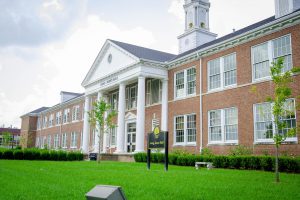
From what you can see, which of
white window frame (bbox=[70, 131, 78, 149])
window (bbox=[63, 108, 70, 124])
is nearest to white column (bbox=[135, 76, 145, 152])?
white window frame (bbox=[70, 131, 78, 149])

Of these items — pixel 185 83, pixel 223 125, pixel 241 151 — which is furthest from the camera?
pixel 185 83

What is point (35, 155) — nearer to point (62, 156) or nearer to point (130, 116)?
point (62, 156)

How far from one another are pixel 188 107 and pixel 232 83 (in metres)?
4.44

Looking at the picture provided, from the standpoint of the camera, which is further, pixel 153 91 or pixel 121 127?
pixel 153 91

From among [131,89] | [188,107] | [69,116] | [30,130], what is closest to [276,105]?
[188,107]

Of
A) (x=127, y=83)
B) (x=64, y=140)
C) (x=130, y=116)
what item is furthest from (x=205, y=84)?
(x=64, y=140)

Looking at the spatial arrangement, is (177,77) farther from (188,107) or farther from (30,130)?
(30,130)

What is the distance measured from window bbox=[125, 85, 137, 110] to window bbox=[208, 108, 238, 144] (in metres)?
10.5

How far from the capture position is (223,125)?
70.6 ft

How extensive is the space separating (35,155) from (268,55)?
1906 centimetres

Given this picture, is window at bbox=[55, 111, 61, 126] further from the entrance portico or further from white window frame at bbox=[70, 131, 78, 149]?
the entrance portico

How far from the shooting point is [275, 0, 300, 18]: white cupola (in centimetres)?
1956

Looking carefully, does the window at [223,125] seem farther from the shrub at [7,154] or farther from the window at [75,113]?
the window at [75,113]

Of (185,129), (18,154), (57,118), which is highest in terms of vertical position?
(57,118)
